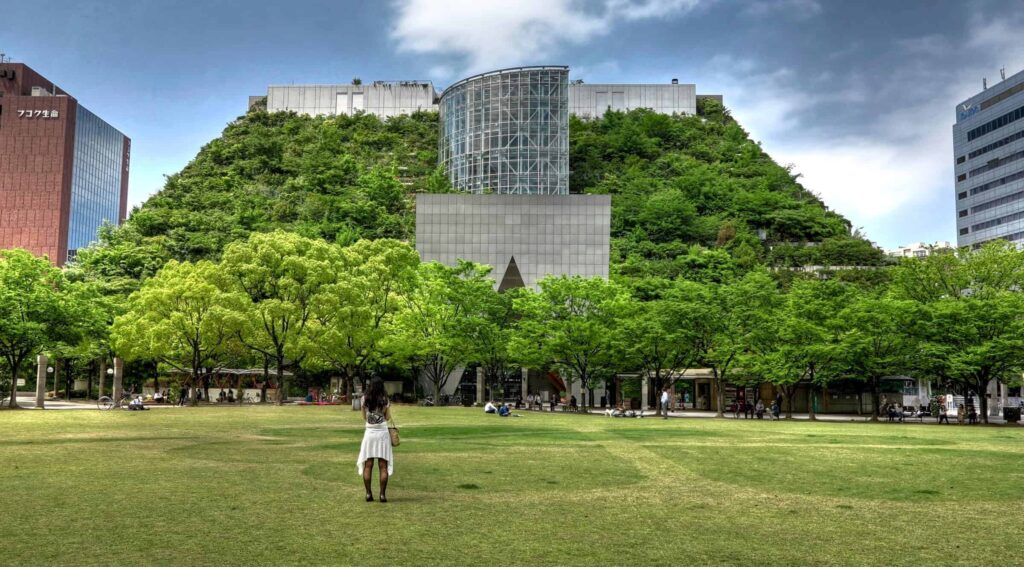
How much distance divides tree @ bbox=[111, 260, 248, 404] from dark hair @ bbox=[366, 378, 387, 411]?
36823mm

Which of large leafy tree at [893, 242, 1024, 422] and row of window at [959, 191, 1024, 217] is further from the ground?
row of window at [959, 191, 1024, 217]

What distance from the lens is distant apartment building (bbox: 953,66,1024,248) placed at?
361ft

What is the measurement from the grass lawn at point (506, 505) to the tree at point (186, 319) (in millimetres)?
26253

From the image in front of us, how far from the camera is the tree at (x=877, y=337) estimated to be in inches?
1505

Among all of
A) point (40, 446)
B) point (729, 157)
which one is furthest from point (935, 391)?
point (40, 446)

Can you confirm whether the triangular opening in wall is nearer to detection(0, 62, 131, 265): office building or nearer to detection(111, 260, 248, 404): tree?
detection(111, 260, 248, 404): tree

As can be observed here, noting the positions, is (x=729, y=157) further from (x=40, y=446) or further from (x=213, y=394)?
(x=40, y=446)

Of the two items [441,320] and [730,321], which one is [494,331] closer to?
[441,320]

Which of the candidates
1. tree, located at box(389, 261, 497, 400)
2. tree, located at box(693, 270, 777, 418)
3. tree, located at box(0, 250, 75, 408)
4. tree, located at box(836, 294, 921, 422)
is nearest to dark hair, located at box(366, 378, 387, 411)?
tree, located at box(836, 294, 921, 422)

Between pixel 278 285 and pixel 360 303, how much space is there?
4858 mm

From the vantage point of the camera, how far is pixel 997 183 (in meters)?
114

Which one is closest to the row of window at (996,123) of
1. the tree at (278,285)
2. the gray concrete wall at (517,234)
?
the gray concrete wall at (517,234)

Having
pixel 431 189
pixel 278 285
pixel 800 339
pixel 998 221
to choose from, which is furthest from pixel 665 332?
pixel 998 221

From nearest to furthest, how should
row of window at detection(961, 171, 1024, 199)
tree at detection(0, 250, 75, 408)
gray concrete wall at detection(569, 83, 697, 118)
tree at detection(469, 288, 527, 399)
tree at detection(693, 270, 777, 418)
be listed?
tree at detection(0, 250, 75, 408) → tree at detection(693, 270, 777, 418) → tree at detection(469, 288, 527, 399) → row of window at detection(961, 171, 1024, 199) → gray concrete wall at detection(569, 83, 697, 118)
